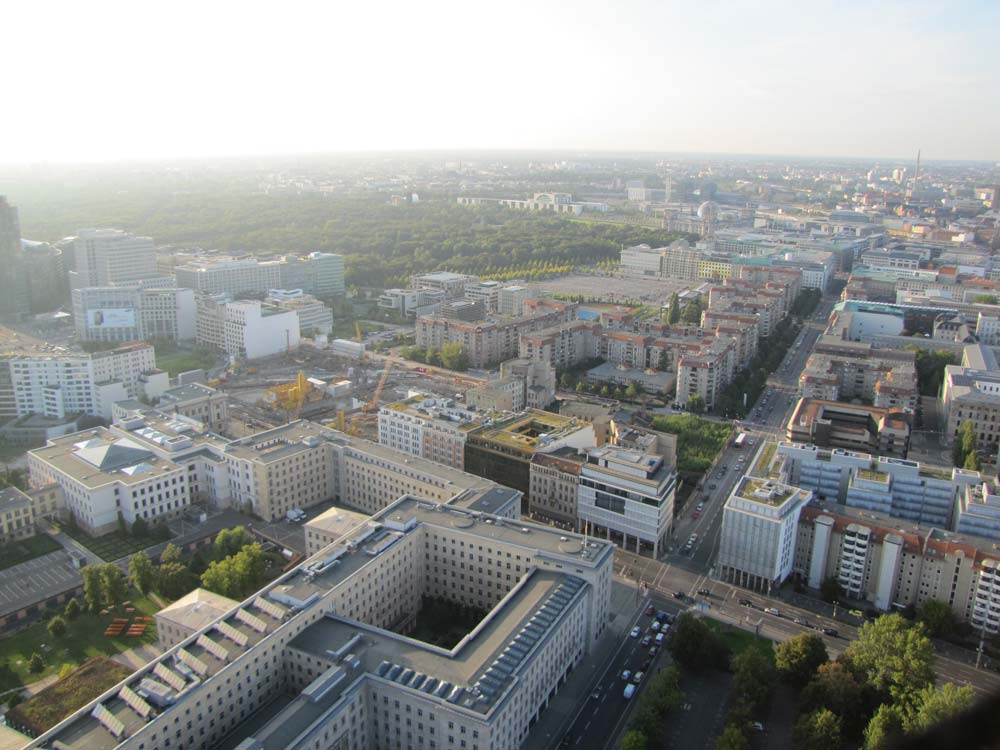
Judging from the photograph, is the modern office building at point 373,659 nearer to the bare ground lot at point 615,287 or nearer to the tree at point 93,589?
the tree at point 93,589

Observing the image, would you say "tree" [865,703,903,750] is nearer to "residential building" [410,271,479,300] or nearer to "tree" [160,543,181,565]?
"tree" [160,543,181,565]

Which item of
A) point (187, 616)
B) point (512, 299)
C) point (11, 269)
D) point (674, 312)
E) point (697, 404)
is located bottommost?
point (697, 404)

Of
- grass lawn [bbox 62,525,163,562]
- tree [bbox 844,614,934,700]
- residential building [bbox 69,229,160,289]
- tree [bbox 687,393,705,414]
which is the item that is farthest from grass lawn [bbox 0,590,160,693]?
residential building [bbox 69,229,160,289]

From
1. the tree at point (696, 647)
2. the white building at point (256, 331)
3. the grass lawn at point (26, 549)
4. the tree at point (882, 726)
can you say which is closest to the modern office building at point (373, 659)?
the tree at point (696, 647)

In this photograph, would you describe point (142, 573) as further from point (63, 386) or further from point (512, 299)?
point (512, 299)

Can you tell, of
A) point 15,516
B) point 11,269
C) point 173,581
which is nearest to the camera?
point 173,581

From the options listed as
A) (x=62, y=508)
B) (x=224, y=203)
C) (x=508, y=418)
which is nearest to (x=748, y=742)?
(x=508, y=418)

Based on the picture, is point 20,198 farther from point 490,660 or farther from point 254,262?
point 490,660

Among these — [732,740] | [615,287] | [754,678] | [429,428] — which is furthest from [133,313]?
[732,740]
